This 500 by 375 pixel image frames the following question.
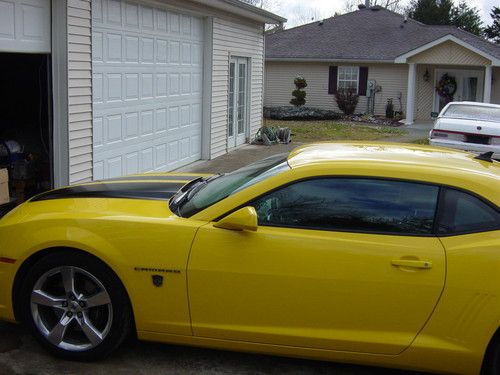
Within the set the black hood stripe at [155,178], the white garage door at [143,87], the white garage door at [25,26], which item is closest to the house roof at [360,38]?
the white garage door at [143,87]

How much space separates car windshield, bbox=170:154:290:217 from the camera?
169 inches

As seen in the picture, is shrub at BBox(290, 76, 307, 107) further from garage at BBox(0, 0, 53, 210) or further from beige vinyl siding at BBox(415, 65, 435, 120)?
garage at BBox(0, 0, 53, 210)

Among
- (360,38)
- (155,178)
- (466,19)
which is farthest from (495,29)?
(155,178)

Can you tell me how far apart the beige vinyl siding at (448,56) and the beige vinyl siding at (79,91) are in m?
21.1

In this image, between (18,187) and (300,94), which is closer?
(18,187)

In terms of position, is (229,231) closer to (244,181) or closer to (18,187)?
(244,181)

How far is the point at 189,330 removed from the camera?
4.11 meters

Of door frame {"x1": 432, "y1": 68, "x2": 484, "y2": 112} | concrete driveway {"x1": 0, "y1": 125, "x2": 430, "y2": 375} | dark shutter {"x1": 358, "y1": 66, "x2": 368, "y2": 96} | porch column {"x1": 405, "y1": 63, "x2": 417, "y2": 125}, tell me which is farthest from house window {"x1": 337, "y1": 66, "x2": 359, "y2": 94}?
concrete driveway {"x1": 0, "y1": 125, "x2": 430, "y2": 375}

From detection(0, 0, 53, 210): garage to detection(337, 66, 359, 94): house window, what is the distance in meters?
22.2

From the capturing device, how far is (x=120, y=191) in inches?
191

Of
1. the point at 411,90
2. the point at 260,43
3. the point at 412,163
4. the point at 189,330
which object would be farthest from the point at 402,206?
the point at 411,90

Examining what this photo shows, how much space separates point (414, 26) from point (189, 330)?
→ 101ft

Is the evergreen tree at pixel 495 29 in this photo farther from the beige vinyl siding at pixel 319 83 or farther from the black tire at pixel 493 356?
the black tire at pixel 493 356

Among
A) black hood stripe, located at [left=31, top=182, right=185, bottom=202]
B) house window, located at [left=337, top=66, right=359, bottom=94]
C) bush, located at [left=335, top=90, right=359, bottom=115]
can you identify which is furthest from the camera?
house window, located at [left=337, top=66, right=359, bottom=94]
